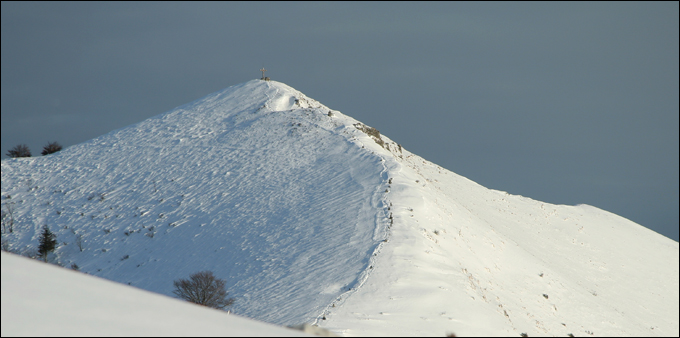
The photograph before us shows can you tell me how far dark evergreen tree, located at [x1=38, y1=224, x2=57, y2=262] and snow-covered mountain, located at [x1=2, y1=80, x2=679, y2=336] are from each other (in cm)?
75

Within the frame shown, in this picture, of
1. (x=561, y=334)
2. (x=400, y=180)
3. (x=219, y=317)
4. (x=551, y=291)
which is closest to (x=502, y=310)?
(x=561, y=334)

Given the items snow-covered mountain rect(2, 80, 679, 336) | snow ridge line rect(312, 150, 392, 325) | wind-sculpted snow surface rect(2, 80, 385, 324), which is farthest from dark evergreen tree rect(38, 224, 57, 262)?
snow ridge line rect(312, 150, 392, 325)

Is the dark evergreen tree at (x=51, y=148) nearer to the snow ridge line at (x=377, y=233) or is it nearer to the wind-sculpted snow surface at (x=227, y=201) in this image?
the wind-sculpted snow surface at (x=227, y=201)

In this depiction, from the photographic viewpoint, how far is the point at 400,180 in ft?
100

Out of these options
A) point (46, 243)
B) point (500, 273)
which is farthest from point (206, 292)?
point (46, 243)

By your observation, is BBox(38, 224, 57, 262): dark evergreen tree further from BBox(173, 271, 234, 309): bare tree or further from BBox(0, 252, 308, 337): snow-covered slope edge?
BBox(0, 252, 308, 337): snow-covered slope edge

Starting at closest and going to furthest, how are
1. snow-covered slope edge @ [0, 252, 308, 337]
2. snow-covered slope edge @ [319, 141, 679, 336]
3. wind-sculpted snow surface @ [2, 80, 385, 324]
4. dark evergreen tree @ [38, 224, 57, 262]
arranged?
snow-covered slope edge @ [0, 252, 308, 337]
snow-covered slope edge @ [319, 141, 679, 336]
wind-sculpted snow surface @ [2, 80, 385, 324]
dark evergreen tree @ [38, 224, 57, 262]

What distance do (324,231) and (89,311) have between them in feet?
61.7

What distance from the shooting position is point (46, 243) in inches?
1299

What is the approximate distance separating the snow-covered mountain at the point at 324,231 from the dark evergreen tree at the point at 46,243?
2.47 ft

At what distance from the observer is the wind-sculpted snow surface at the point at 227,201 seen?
23.9 meters

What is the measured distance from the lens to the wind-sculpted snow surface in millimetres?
23875

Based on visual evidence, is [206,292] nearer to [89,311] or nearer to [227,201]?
[227,201]

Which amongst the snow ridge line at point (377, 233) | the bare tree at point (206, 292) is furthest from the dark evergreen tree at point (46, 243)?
the snow ridge line at point (377, 233)
